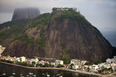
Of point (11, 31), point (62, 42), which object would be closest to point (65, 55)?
point (62, 42)

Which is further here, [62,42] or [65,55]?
[62,42]

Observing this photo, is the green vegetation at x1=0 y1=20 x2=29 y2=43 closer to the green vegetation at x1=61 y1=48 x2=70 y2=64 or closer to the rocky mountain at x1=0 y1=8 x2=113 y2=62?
the rocky mountain at x1=0 y1=8 x2=113 y2=62

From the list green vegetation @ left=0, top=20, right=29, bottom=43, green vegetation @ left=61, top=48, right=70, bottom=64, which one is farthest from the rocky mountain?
green vegetation @ left=0, top=20, right=29, bottom=43

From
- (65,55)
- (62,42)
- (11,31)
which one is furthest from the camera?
(11,31)

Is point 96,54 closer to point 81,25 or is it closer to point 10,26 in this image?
point 81,25

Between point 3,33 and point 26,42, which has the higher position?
point 3,33

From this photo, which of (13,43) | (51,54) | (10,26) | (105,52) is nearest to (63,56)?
(51,54)

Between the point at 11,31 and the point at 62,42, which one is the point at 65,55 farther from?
the point at 11,31

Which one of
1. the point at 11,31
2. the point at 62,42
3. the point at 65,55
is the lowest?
the point at 65,55

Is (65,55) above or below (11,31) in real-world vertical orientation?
below
